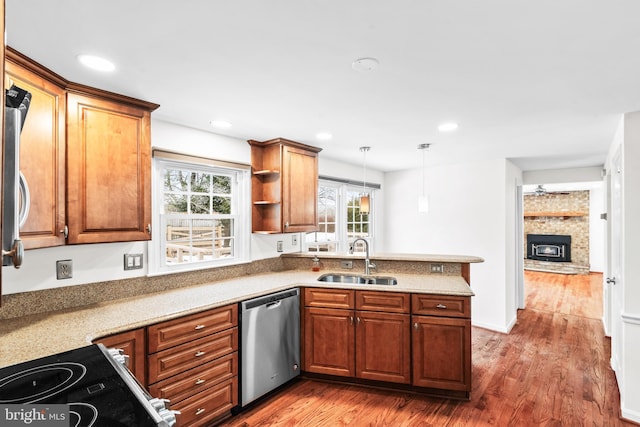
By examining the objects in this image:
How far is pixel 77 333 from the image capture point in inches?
69.6

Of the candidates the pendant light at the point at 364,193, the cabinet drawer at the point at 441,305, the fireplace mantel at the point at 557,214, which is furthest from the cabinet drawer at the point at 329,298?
the fireplace mantel at the point at 557,214

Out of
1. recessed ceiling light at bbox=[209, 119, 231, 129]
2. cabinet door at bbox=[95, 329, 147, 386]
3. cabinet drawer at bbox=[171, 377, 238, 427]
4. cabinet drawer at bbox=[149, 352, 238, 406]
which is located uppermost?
recessed ceiling light at bbox=[209, 119, 231, 129]

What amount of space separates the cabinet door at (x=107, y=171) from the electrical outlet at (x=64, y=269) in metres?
0.34

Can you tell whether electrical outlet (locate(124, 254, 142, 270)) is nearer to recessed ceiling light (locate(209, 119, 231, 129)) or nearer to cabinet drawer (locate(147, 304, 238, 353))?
cabinet drawer (locate(147, 304, 238, 353))

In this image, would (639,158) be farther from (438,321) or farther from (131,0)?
(131,0)

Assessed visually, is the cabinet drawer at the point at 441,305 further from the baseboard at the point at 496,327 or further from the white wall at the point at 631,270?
the baseboard at the point at 496,327

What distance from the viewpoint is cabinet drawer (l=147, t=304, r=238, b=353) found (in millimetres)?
2053

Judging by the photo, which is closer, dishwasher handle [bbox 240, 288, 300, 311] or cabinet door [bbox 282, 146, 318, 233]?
dishwasher handle [bbox 240, 288, 300, 311]

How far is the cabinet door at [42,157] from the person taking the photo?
1689 mm

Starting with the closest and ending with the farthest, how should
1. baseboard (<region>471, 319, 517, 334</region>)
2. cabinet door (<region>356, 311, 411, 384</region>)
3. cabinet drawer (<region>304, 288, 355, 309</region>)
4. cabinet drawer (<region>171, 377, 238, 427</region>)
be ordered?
cabinet drawer (<region>171, 377, 238, 427</region>), cabinet door (<region>356, 311, 411, 384</region>), cabinet drawer (<region>304, 288, 355, 309</region>), baseboard (<region>471, 319, 517, 334</region>)

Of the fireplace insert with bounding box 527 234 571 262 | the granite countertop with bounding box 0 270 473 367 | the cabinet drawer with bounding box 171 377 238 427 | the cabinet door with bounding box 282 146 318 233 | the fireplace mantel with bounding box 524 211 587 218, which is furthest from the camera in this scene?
the fireplace insert with bounding box 527 234 571 262

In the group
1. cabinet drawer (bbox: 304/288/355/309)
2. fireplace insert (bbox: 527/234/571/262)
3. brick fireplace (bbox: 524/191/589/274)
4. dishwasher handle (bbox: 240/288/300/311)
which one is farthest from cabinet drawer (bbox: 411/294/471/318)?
fireplace insert (bbox: 527/234/571/262)

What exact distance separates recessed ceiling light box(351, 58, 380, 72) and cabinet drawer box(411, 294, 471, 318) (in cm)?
181

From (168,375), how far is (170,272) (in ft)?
3.05
